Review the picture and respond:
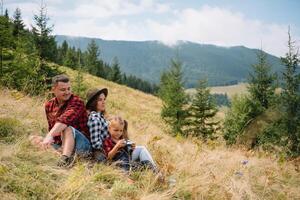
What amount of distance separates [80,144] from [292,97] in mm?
11411

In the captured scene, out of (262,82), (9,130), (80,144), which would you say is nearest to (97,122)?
(80,144)

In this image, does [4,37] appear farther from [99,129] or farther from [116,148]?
[116,148]

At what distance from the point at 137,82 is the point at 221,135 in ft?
276

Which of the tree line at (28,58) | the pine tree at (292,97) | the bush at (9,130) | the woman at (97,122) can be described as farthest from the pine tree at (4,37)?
the pine tree at (292,97)

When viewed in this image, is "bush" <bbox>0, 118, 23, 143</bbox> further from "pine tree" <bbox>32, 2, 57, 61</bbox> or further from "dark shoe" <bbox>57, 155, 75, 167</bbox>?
"pine tree" <bbox>32, 2, 57, 61</bbox>

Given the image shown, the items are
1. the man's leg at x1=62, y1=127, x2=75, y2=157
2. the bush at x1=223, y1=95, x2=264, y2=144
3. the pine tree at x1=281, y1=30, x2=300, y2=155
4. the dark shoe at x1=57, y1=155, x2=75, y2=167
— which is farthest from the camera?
the bush at x1=223, y1=95, x2=264, y2=144

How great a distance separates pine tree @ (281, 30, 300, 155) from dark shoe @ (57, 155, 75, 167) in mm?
9892

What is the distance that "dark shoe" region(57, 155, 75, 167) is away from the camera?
16.8 ft

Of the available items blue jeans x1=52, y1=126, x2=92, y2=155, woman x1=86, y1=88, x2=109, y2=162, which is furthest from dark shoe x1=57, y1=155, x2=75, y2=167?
woman x1=86, y1=88, x2=109, y2=162

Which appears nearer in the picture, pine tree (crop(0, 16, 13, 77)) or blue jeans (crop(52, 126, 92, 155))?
blue jeans (crop(52, 126, 92, 155))

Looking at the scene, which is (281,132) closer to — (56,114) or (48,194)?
(56,114)

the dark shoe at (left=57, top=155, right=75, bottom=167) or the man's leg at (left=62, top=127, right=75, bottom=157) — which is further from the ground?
the man's leg at (left=62, top=127, right=75, bottom=157)

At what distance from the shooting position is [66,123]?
5.64 m

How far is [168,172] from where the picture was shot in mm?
6055
